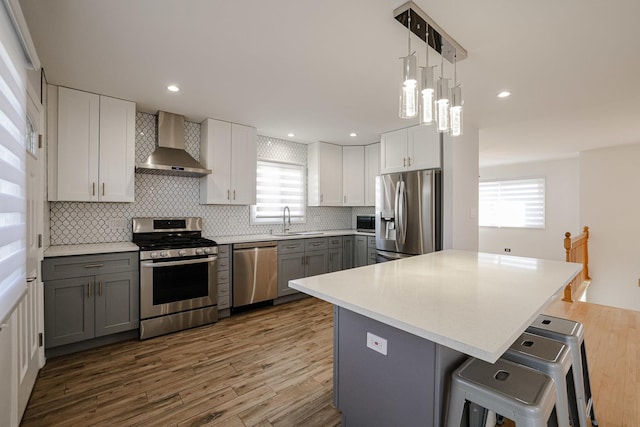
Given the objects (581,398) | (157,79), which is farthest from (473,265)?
(157,79)

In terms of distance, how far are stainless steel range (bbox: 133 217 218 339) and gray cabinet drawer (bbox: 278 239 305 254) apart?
0.92 m

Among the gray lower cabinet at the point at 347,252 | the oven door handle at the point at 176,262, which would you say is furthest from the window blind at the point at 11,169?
the gray lower cabinet at the point at 347,252

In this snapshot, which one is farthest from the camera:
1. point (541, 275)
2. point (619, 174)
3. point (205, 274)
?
point (619, 174)

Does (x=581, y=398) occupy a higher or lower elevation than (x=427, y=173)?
lower

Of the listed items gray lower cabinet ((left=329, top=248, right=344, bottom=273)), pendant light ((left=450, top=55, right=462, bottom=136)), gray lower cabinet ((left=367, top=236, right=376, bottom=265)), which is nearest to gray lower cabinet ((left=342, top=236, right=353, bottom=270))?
gray lower cabinet ((left=329, top=248, right=344, bottom=273))

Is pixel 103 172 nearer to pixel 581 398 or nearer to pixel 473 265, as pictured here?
pixel 473 265

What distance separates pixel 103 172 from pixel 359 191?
3.55 m

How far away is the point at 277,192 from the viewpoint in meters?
4.68

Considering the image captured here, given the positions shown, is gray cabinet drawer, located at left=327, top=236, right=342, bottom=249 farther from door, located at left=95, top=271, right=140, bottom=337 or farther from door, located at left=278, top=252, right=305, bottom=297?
door, located at left=95, top=271, right=140, bottom=337

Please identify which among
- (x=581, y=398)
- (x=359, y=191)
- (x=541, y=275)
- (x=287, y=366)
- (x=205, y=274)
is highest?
(x=359, y=191)

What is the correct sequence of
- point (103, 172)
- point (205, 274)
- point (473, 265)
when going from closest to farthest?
point (473, 265)
point (103, 172)
point (205, 274)

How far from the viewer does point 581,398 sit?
1.58 meters

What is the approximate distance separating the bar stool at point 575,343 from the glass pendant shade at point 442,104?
1312 mm

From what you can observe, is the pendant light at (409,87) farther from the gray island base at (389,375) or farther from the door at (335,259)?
the door at (335,259)
